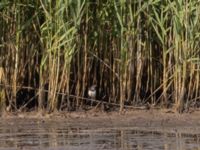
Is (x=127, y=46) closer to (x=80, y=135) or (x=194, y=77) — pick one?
(x=194, y=77)

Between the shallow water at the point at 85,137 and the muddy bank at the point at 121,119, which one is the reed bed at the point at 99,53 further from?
the shallow water at the point at 85,137

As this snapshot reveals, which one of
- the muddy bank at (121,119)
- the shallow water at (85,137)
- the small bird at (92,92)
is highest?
the small bird at (92,92)

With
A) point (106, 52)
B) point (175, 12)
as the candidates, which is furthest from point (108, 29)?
point (175, 12)

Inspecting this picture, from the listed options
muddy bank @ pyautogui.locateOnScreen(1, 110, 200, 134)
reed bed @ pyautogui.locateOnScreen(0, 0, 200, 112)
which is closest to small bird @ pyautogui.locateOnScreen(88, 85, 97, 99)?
reed bed @ pyautogui.locateOnScreen(0, 0, 200, 112)

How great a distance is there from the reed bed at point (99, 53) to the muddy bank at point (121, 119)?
16 centimetres

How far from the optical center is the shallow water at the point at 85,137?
7.20 m

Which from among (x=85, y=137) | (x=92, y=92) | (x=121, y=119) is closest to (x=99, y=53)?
(x=92, y=92)

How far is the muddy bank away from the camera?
859 cm

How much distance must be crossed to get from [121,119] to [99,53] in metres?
1.17

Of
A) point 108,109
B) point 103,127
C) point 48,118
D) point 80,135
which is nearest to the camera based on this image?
point 80,135

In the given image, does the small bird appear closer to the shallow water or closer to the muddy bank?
the muddy bank

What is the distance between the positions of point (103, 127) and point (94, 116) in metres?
0.83

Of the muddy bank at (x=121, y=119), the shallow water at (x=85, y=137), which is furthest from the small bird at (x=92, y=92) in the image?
the shallow water at (x=85, y=137)

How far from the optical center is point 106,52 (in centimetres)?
973
